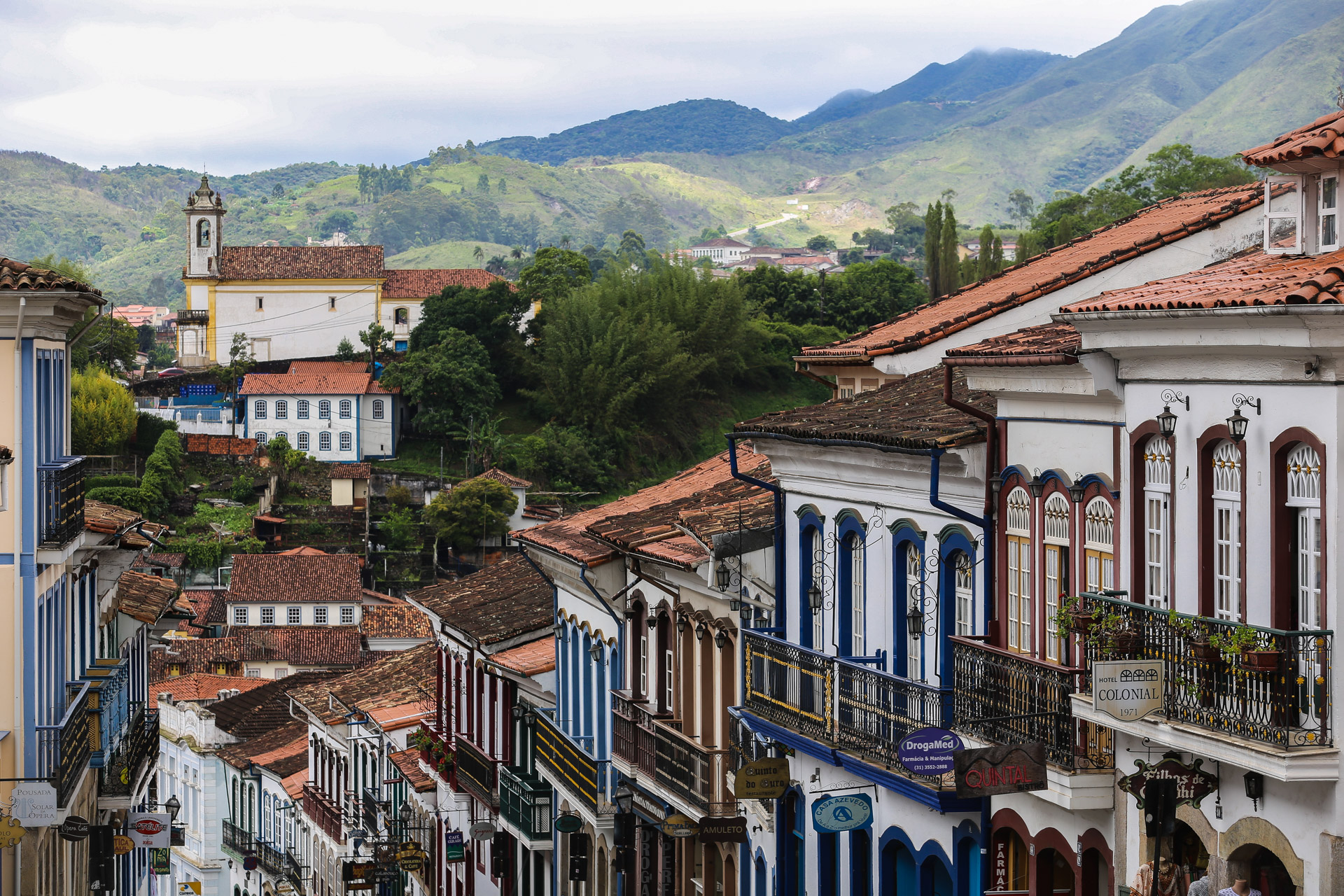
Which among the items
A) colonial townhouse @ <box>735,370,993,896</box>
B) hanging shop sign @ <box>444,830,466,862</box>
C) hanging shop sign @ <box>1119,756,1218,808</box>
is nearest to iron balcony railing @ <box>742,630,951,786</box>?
colonial townhouse @ <box>735,370,993,896</box>

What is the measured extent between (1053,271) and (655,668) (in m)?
7.13

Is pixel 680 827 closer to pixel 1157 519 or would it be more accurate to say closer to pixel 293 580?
pixel 1157 519

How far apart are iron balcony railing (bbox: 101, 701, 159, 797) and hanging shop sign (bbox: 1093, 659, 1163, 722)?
697 inches

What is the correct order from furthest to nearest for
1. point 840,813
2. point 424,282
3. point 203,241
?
point 424,282 < point 203,241 < point 840,813

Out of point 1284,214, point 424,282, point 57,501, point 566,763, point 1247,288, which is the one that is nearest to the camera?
point 1247,288

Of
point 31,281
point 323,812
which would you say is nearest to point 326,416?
point 323,812

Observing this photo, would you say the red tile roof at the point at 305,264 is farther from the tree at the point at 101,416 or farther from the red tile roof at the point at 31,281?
the red tile roof at the point at 31,281

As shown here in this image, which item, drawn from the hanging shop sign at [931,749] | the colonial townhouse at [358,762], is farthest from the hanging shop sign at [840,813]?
the colonial townhouse at [358,762]

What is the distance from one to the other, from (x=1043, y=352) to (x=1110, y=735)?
8.85ft

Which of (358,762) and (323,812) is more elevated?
(358,762)

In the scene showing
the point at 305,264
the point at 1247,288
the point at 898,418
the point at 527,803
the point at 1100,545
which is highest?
the point at 305,264

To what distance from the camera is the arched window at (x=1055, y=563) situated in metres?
13.8

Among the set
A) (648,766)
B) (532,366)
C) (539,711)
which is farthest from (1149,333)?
(532,366)

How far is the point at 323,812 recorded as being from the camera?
4484cm
